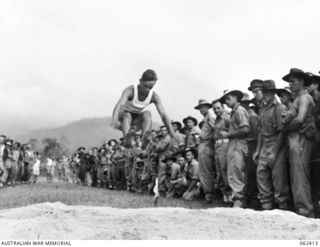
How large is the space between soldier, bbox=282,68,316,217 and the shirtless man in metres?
1.81

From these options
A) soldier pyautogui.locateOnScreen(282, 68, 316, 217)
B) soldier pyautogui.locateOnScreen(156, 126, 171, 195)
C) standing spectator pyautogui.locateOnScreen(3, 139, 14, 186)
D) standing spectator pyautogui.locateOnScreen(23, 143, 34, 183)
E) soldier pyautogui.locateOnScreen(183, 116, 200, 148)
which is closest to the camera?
soldier pyautogui.locateOnScreen(282, 68, 316, 217)

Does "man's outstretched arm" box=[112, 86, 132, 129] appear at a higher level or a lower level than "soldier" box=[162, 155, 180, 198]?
higher

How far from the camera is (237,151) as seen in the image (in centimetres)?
852

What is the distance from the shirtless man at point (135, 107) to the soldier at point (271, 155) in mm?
1640

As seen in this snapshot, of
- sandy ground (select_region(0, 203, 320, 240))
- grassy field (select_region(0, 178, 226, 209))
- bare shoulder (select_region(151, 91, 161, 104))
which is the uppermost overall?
bare shoulder (select_region(151, 91, 161, 104))

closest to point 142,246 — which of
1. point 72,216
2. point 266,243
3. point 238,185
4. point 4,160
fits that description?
point 266,243

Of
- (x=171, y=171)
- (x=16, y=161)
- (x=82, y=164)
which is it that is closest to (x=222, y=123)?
(x=171, y=171)

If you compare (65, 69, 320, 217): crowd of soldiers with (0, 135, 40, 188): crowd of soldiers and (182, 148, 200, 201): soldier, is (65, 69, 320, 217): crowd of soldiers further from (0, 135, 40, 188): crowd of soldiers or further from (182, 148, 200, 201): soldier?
(0, 135, 40, 188): crowd of soldiers

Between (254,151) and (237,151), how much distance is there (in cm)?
55

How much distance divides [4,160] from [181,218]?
15.0 meters

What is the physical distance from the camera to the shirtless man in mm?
6832

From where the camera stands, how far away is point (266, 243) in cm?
384

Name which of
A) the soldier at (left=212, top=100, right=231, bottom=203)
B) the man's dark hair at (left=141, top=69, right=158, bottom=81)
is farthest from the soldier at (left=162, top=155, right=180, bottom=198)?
the man's dark hair at (left=141, top=69, right=158, bottom=81)

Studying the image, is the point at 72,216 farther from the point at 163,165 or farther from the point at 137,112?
the point at 163,165
